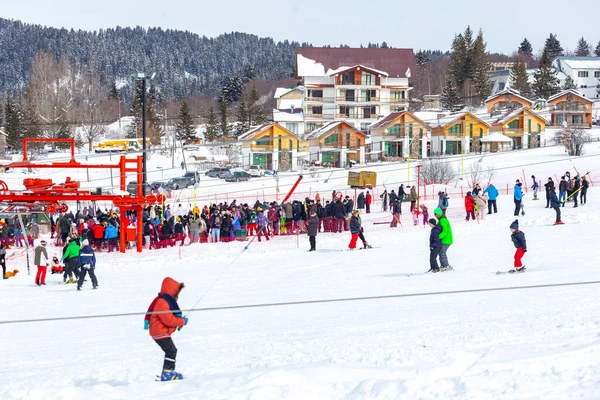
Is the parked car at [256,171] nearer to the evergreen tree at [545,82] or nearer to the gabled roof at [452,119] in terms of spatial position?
the gabled roof at [452,119]

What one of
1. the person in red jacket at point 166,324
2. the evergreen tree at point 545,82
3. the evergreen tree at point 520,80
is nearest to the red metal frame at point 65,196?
the person in red jacket at point 166,324

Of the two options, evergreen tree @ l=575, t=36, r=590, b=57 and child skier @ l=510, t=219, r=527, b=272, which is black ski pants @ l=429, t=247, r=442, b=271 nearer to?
child skier @ l=510, t=219, r=527, b=272

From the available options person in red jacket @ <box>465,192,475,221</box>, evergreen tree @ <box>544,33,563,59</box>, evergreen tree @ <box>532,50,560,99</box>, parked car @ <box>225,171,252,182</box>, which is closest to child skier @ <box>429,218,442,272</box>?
person in red jacket @ <box>465,192,475,221</box>

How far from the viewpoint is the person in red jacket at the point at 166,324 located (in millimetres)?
9055

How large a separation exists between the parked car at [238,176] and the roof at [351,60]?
29150mm

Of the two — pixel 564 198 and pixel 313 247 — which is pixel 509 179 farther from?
pixel 313 247

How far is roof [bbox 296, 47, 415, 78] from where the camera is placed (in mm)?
87188

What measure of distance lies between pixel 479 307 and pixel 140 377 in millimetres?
5605

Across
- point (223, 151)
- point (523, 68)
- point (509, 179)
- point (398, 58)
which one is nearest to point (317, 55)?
point (398, 58)

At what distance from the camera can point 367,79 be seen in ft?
279

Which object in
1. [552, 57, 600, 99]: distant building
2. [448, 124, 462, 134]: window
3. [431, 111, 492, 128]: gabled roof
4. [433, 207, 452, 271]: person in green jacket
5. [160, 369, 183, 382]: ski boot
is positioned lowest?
[160, 369, 183, 382]: ski boot

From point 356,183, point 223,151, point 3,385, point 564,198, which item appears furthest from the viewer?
point 223,151

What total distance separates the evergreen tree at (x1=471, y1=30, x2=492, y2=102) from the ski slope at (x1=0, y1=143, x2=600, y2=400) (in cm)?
8660

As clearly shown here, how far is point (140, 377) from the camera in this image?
9.39m
